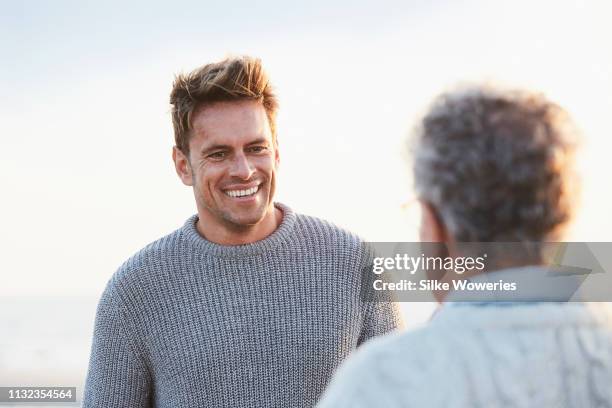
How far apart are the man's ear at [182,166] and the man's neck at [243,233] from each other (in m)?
0.16

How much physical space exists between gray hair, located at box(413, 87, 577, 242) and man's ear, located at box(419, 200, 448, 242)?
1 centimetres

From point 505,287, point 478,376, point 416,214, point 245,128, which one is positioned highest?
point 245,128

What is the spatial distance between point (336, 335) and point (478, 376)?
1.16 meters

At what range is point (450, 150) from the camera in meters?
1.02

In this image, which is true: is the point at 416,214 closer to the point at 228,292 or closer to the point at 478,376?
the point at 478,376

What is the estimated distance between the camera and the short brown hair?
7.24 feet

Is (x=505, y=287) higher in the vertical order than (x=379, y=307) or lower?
lower

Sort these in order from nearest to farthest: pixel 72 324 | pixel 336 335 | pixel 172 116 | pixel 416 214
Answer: pixel 416 214 → pixel 336 335 → pixel 172 116 → pixel 72 324

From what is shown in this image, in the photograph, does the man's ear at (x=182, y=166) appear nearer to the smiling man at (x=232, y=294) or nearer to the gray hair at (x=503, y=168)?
the smiling man at (x=232, y=294)

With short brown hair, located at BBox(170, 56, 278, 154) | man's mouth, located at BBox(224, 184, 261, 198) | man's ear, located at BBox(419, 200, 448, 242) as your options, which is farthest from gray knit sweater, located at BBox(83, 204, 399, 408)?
man's ear, located at BBox(419, 200, 448, 242)

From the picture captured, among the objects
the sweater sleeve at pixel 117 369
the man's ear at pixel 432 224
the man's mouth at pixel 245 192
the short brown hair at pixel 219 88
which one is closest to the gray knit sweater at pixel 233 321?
the sweater sleeve at pixel 117 369

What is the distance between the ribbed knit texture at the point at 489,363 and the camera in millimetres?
962

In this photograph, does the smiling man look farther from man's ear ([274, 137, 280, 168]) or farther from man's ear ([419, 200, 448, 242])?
man's ear ([419, 200, 448, 242])

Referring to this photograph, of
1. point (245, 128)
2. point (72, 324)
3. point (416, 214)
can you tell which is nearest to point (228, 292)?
point (245, 128)
